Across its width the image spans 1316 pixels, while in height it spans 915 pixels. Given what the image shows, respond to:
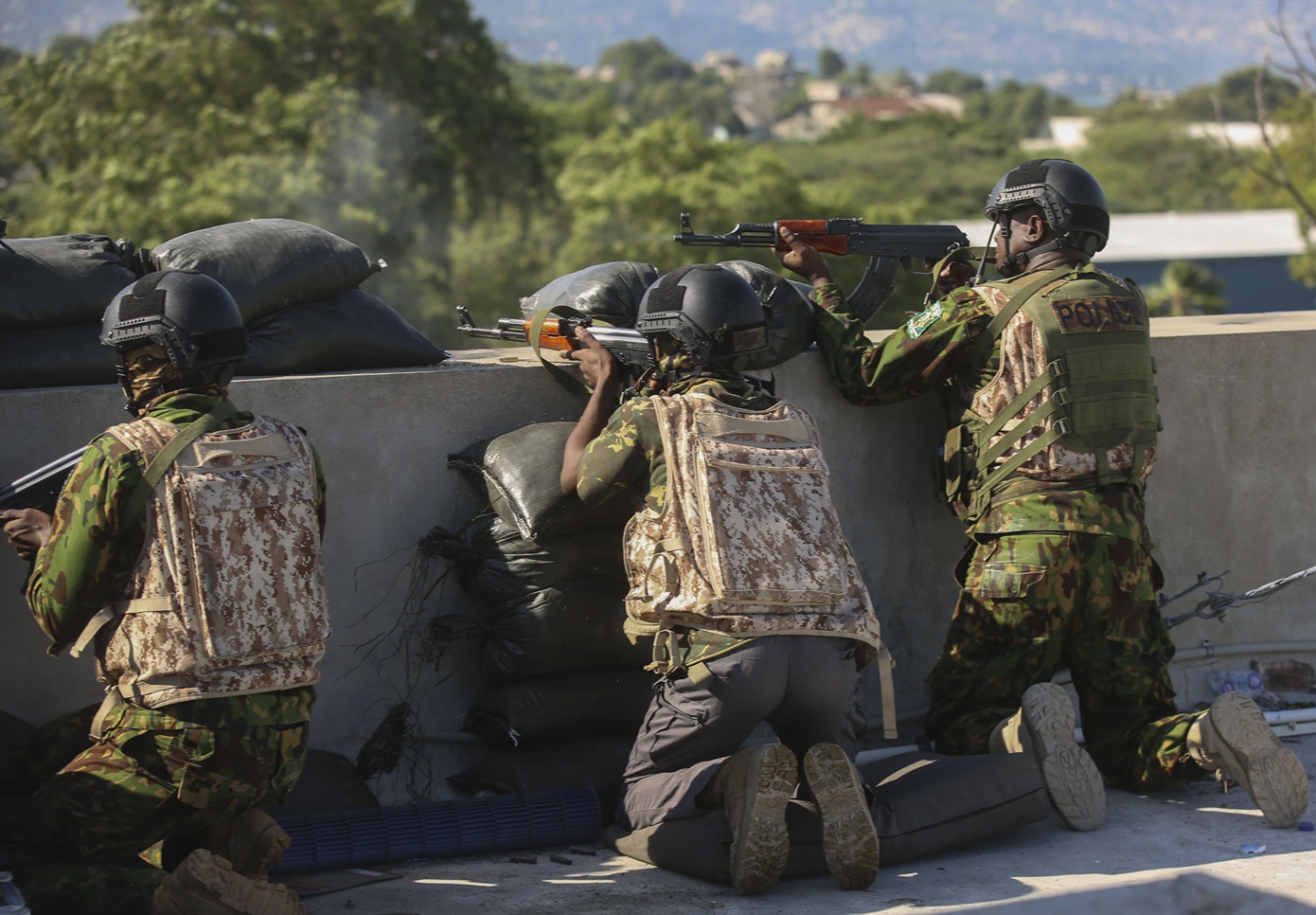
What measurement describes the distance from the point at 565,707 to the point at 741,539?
87 centimetres

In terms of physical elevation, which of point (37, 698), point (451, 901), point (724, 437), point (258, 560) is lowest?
point (451, 901)

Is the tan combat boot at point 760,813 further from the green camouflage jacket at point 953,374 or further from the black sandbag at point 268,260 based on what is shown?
the black sandbag at point 268,260

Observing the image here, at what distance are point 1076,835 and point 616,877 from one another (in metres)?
1.21

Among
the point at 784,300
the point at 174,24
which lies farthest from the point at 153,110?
the point at 784,300

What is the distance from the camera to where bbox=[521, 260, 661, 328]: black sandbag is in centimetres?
454

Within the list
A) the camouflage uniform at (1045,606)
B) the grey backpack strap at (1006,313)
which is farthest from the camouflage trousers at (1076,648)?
the grey backpack strap at (1006,313)

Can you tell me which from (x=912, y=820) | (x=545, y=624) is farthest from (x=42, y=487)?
(x=912, y=820)

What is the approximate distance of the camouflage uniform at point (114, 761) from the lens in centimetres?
317

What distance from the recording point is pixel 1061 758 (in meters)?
3.94

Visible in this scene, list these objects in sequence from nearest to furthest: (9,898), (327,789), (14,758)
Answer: (9,898) → (14,758) → (327,789)

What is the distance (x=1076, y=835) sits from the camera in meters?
3.97

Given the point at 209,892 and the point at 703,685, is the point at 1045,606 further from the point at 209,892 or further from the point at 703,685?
the point at 209,892

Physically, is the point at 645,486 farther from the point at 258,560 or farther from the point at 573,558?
the point at 258,560

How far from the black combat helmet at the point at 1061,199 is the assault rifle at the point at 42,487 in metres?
2.52
